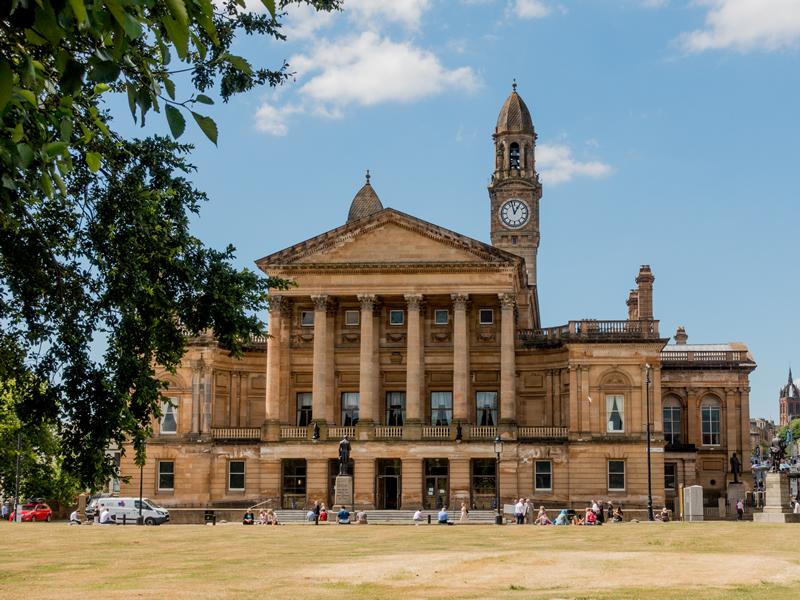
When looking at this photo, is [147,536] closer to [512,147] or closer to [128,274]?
[128,274]

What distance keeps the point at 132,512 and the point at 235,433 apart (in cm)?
1135

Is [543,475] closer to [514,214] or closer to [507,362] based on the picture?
[507,362]

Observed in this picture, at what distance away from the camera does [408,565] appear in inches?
1145

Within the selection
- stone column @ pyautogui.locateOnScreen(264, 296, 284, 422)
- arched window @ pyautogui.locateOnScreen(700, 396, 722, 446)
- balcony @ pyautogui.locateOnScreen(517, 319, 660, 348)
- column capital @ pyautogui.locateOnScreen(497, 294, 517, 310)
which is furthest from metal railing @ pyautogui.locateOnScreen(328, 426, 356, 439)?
arched window @ pyautogui.locateOnScreen(700, 396, 722, 446)

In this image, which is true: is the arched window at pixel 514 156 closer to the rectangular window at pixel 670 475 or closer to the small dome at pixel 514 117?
the small dome at pixel 514 117

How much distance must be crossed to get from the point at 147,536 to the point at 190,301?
2311cm

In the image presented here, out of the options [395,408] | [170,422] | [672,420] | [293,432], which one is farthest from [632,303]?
[170,422]

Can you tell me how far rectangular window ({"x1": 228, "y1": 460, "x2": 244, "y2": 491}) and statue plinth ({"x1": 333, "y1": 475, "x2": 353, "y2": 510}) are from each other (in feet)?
29.5

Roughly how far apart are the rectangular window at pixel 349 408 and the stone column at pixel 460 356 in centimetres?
725

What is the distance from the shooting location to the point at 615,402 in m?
72.3

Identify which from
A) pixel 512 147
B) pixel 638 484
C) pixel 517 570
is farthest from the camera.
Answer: pixel 512 147

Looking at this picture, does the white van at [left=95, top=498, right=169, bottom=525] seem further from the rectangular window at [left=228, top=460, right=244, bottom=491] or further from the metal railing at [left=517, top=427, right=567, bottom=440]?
the metal railing at [left=517, top=427, right=567, bottom=440]

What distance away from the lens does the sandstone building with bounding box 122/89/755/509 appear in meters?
70.9

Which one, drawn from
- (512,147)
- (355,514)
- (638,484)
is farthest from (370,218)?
(512,147)
